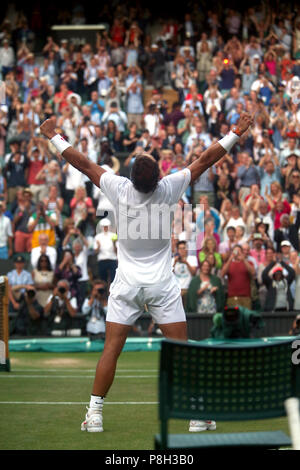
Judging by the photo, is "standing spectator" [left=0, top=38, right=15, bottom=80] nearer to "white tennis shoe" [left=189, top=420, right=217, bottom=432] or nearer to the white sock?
the white sock

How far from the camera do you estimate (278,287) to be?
1717 cm

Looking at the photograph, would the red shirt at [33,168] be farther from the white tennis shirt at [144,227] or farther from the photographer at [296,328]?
the white tennis shirt at [144,227]

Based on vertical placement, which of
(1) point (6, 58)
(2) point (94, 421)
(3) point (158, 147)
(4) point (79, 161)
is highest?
(1) point (6, 58)

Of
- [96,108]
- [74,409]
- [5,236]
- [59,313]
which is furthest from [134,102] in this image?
[74,409]

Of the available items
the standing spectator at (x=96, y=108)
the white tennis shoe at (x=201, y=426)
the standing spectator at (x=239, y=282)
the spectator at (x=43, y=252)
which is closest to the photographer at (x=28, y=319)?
the spectator at (x=43, y=252)

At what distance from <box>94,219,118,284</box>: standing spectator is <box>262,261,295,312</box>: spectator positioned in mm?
2824

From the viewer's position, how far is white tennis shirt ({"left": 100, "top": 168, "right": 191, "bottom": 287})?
7.28 meters

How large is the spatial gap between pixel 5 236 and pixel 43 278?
1.90 metres

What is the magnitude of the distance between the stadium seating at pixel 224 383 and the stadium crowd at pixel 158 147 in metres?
10.9

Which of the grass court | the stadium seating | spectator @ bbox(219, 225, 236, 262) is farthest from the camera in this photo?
spectator @ bbox(219, 225, 236, 262)

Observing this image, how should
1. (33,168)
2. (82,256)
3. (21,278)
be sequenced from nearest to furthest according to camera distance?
(21,278) < (82,256) < (33,168)

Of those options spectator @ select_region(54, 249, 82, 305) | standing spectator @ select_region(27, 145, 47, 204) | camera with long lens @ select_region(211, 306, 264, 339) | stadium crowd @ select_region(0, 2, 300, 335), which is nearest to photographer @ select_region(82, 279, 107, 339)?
stadium crowd @ select_region(0, 2, 300, 335)

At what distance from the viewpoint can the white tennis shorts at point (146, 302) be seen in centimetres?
727

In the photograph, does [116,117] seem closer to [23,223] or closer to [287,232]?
[23,223]
